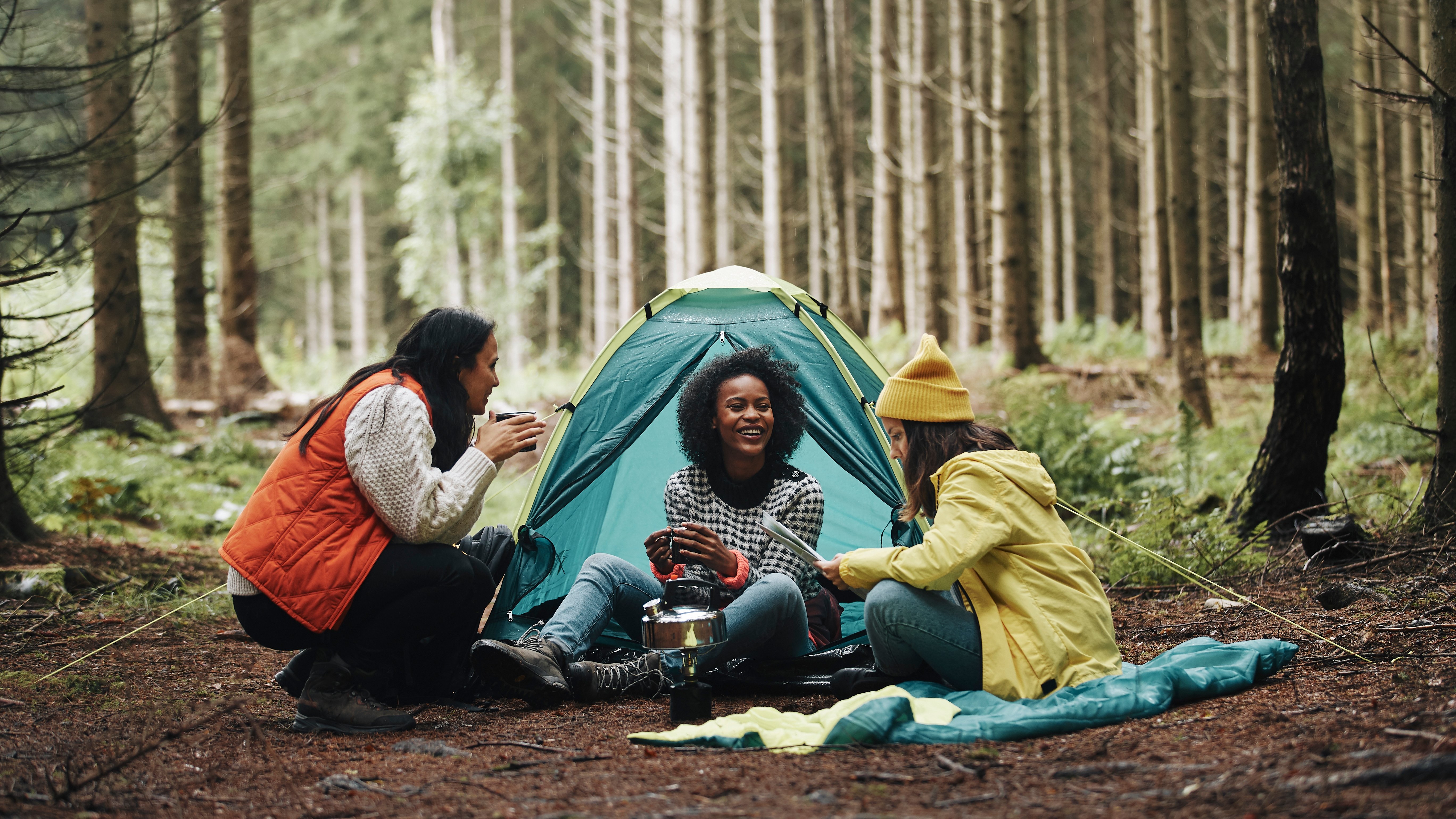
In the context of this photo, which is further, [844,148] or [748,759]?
[844,148]

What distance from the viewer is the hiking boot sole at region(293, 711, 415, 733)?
9.73 feet

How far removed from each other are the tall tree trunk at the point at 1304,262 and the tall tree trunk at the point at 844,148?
708cm

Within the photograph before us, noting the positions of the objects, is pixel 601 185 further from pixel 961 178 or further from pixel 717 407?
pixel 717 407

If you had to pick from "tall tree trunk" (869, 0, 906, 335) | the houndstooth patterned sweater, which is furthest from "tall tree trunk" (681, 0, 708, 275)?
the houndstooth patterned sweater

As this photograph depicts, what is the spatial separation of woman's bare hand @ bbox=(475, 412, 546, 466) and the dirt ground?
2.59ft

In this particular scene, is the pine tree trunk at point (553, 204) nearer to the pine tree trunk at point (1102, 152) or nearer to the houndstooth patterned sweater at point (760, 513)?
the pine tree trunk at point (1102, 152)

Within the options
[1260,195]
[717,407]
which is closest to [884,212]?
[1260,195]

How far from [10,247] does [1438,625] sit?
27.3 ft

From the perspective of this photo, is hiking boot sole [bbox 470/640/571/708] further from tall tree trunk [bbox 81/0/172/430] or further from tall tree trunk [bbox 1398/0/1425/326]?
tall tree trunk [bbox 1398/0/1425/326]

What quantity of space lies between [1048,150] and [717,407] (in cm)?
1343

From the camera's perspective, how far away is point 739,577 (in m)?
3.47

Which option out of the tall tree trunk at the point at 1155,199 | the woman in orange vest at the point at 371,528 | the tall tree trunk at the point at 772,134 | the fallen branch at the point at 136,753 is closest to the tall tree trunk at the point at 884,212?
the tall tree trunk at the point at 772,134

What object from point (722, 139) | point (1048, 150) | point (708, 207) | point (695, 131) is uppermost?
point (722, 139)

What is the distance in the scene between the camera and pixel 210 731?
2922 millimetres
